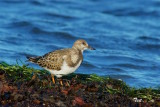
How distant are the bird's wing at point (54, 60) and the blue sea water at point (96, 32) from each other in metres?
2.55

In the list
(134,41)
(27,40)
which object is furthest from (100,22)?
(27,40)

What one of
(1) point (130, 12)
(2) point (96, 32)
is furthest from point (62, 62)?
(1) point (130, 12)

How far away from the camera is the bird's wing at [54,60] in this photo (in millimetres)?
7020

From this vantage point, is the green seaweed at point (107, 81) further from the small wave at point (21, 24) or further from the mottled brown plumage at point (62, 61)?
the small wave at point (21, 24)

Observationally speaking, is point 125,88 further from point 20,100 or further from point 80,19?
point 80,19

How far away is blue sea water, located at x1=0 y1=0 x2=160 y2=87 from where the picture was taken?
429 inches

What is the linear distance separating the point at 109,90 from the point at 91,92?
0.88ft

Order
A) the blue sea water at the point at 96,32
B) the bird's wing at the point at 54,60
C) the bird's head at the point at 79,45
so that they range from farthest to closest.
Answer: the blue sea water at the point at 96,32 < the bird's head at the point at 79,45 < the bird's wing at the point at 54,60

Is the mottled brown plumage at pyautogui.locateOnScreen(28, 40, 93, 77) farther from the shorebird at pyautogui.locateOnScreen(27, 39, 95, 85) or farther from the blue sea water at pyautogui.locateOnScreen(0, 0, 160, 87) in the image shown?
the blue sea water at pyautogui.locateOnScreen(0, 0, 160, 87)

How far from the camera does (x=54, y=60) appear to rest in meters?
7.08

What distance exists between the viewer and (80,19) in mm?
16281

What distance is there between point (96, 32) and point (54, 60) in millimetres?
7751

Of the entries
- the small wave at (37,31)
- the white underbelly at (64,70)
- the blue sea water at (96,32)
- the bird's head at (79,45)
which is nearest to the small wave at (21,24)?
the blue sea water at (96,32)

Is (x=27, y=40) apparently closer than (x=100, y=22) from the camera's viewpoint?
Yes
